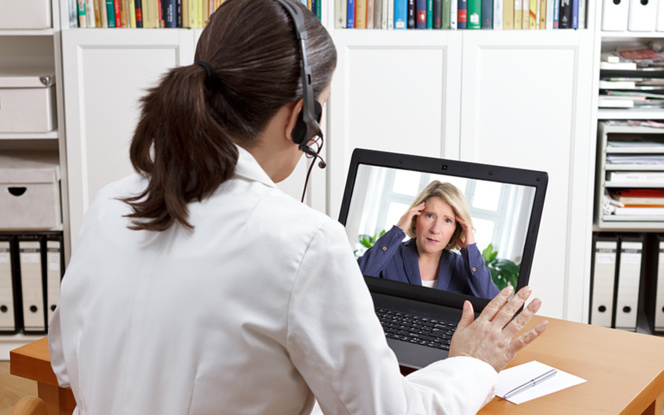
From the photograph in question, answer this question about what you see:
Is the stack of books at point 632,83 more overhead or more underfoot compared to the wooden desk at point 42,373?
more overhead

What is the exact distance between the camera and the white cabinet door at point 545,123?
2600 millimetres

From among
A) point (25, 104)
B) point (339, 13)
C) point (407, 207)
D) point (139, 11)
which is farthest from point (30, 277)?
point (407, 207)

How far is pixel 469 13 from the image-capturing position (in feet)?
8.59

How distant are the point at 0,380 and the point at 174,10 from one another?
146 centimetres

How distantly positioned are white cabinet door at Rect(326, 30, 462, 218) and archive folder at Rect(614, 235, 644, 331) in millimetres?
720

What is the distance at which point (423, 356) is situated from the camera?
125 cm

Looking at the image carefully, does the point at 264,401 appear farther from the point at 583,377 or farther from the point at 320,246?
the point at 583,377

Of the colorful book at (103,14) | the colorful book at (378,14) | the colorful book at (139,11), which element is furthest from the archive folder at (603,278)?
the colorful book at (103,14)

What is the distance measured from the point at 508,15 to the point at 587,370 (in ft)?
5.45

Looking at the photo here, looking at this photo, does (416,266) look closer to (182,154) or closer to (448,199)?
(448,199)

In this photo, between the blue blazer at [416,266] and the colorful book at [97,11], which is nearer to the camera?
the blue blazer at [416,266]

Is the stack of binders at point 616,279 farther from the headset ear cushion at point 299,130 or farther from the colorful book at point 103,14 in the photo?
the headset ear cushion at point 299,130

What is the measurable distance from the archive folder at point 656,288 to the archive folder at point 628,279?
0.21 ft

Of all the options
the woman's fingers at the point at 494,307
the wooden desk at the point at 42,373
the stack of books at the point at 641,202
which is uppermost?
the woman's fingers at the point at 494,307
